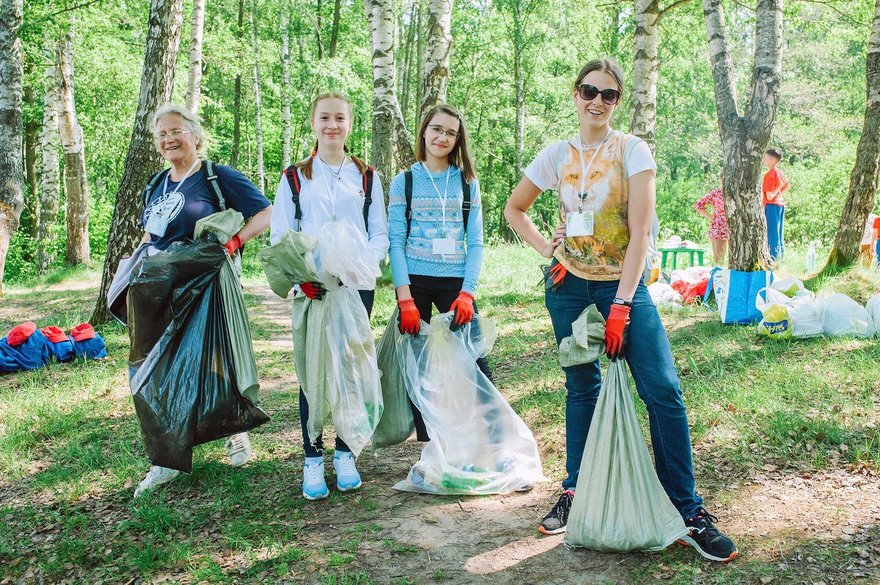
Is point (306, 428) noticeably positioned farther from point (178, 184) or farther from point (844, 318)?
point (844, 318)

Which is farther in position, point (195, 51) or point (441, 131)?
point (195, 51)

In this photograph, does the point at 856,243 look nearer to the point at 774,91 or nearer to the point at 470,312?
the point at 774,91

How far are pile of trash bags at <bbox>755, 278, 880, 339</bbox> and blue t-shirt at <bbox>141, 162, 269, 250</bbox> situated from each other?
13.8 feet

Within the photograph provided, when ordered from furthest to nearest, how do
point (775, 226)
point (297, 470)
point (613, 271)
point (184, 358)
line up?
point (775, 226) < point (297, 470) < point (184, 358) < point (613, 271)

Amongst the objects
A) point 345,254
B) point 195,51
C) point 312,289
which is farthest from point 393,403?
point 195,51

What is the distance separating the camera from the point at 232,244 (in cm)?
354

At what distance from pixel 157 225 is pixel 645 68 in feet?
21.4

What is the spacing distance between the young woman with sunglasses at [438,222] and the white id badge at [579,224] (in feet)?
2.48

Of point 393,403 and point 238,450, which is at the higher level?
point 393,403

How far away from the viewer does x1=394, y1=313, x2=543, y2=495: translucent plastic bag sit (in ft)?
11.0

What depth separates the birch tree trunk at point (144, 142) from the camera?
277 inches

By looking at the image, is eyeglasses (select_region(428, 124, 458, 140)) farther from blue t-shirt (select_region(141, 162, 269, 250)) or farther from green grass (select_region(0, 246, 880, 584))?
green grass (select_region(0, 246, 880, 584))

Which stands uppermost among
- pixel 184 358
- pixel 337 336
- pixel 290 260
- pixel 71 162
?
pixel 71 162

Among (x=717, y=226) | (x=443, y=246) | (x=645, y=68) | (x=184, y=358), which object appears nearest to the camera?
(x=184, y=358)
